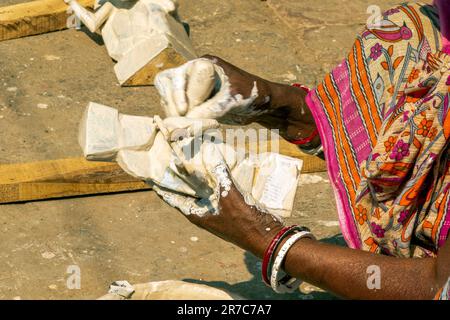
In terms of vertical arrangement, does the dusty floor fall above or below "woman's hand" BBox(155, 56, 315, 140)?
below

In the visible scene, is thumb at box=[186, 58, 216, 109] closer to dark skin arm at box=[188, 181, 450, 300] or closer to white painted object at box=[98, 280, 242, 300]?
dark skin arm at box=[188, 181, 450, 300]

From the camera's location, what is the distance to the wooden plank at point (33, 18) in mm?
5145

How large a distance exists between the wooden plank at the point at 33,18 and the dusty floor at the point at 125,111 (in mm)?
50

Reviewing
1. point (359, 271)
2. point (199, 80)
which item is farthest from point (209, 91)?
point (359, 271)

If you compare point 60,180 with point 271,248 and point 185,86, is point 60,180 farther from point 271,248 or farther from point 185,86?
point 271,248

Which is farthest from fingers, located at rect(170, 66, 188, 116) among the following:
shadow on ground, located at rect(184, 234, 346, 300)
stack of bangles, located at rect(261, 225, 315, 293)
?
shadow on ground, located at rect(184, 234, 346, 300)

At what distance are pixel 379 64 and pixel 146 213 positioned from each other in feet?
4.07

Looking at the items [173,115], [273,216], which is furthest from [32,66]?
[273,216]

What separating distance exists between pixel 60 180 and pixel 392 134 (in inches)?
59.6

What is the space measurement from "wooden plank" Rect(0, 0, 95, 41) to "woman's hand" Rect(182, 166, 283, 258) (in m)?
2.64

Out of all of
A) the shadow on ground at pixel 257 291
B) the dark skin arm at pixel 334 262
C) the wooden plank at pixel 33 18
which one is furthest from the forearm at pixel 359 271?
the wooden plank at pixel 33 18

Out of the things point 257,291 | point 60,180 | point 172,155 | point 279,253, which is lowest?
point 257,291

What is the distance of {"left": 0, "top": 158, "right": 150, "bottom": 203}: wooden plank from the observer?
12.7ft

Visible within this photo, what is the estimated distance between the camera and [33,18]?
5.19 m
